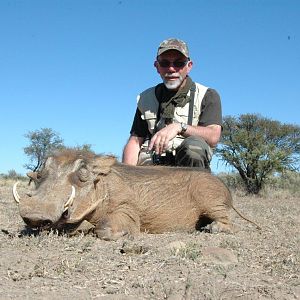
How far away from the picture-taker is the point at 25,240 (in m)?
4.00

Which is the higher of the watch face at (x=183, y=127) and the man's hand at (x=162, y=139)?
the watch face at (x=183, y=127)

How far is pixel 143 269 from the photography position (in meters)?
3.26

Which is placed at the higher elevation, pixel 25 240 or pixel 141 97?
pixel 141 97

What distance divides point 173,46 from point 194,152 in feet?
4.37

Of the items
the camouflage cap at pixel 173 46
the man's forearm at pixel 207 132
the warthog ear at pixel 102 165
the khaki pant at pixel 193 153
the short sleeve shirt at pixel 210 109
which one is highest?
the camouflage cap at pixel 173 46

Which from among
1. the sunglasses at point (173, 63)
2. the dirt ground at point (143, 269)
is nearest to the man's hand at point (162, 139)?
the sunglasses at point (173, 63)

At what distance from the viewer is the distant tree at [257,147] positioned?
22.3 metres

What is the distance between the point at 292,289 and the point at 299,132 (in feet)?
71.6

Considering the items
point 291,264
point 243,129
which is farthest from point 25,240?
point 243,129

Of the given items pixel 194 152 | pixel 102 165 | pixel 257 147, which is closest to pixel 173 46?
pixel 194 152

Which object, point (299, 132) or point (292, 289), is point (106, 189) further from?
point (299, 132)

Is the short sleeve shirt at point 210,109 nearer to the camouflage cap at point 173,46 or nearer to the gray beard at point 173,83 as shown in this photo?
the gray beard at point 173,83

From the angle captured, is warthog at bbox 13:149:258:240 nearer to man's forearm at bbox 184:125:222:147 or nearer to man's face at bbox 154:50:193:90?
man's forearm at bbox 184:125:222:147

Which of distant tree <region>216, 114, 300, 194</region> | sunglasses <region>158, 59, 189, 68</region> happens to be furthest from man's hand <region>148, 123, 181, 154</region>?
distant tree <region>216, 114, 300, 194</region>
